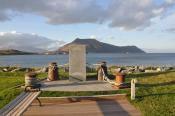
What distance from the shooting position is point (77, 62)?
22.4m

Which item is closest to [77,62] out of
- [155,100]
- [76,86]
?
[76,86]

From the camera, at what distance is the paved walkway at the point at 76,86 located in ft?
62.3

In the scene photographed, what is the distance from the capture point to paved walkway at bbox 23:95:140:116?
1473cm

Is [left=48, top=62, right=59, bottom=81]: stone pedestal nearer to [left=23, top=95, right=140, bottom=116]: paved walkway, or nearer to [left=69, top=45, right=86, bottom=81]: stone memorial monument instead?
[left=69, top=45, right=86, bottom=81]: stone memorial monument

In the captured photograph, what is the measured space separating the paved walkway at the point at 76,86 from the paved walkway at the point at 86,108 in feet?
7.02

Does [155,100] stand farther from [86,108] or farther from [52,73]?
[52,73]

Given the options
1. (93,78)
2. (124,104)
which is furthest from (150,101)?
(93,78)

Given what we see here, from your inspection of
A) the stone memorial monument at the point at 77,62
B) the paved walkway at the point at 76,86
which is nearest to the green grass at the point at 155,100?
the paved walkway at the point at 76,86

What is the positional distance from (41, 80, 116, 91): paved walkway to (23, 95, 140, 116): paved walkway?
7.02ft

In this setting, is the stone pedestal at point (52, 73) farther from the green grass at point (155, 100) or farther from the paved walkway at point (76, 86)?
the green grass at point (155, 100)

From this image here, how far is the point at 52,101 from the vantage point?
16.7 meters

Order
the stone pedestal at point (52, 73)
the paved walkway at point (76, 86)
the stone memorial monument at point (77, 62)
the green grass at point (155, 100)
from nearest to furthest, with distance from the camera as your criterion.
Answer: the green grass at point (155, 100) → the paved walkway at point (76, 86) → the stone memorial monument at point (77, 62) → the stone pedestal at point (52, 73)

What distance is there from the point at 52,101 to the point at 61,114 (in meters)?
2.15

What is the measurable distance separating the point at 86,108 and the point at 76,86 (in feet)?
15.9
